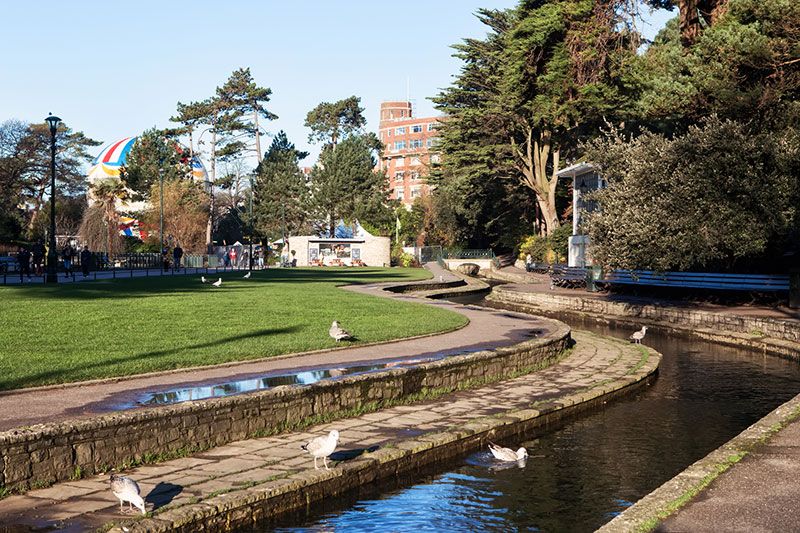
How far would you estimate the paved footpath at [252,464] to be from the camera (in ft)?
25.3

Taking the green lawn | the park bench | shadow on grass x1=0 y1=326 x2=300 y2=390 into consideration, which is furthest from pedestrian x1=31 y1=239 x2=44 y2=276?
shadow on grass x1=0 y1=326 x2=300 y2=390

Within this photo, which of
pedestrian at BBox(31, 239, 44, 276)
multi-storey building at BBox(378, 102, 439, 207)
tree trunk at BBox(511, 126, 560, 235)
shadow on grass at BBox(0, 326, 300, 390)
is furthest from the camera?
multi-storey building at BBox(378, 102, 439, 207)

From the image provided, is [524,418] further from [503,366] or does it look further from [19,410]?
[19,410]

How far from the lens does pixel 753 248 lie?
2644cm

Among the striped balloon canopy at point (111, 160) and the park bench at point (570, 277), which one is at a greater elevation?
the striped balloon canopy at point (111, 160)

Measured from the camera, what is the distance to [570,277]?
44250 mm

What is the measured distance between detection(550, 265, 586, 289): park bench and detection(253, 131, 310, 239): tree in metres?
58.8

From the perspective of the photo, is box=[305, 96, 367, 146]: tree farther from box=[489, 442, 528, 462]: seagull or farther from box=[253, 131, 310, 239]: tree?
box=[489, 442, 528, 462]: seagull

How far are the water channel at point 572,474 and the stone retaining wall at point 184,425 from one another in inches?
70.4

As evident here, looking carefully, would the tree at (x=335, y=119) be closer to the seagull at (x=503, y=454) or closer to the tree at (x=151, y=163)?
the tree at (x=151, y=163)

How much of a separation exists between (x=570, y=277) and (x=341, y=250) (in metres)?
39.1

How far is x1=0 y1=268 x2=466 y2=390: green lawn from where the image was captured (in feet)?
45.5

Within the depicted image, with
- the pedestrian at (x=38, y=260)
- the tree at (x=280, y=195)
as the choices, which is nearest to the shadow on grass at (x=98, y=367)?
the pedestrian at (x=38, y=260)

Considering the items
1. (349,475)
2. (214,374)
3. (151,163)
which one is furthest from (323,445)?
(151,163)
